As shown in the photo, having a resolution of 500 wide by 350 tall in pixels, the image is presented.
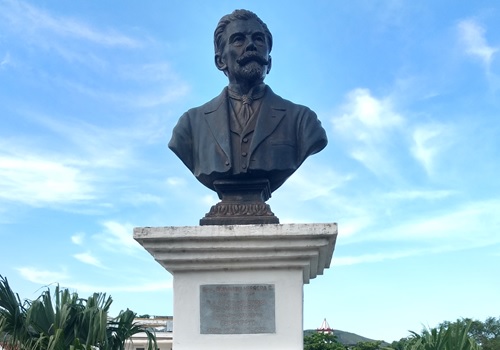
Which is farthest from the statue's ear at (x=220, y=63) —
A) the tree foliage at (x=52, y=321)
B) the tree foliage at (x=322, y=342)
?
the tree foliage at (x=322, y=342)

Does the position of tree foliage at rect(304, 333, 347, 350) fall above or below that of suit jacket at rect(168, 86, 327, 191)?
below

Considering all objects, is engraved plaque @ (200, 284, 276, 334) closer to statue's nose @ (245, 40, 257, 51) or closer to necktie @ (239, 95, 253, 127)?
necktie @ (239, 95, 253, 127)

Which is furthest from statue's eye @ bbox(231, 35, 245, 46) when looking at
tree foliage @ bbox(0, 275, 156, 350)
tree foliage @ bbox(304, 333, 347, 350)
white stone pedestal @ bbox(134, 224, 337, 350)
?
tree foliage @ bbox(304, 333, 347, 350)

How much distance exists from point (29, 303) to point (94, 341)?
0.96 m

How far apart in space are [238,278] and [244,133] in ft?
4.18

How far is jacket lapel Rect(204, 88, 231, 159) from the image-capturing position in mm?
5621

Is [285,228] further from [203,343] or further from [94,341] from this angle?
[94,341]

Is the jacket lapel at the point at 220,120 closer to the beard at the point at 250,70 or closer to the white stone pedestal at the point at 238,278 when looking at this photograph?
the beard at the point at 250,70

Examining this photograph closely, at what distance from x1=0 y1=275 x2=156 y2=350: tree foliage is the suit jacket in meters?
2.73

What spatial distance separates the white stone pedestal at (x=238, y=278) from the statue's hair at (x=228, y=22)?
1829mm

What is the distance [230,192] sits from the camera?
5.66 meters

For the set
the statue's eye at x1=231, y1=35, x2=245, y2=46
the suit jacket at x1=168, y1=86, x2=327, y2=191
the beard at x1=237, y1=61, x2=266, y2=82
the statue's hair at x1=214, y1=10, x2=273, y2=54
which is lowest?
the suit jacket at x1=168, y1=86, x2=327, y2=191

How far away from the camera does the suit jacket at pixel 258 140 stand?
5.55m

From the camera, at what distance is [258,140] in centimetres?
559
